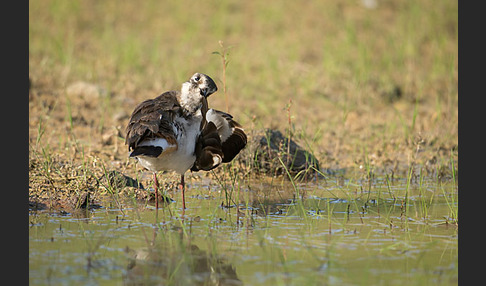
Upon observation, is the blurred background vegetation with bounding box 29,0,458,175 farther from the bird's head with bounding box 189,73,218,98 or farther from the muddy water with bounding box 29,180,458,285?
the bird's head with bounding box 189,73,218,98

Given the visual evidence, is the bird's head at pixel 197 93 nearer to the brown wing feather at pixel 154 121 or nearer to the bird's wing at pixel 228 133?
the brown wing feather at pixel 154 121

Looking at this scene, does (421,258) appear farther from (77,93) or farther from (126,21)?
(126,21)

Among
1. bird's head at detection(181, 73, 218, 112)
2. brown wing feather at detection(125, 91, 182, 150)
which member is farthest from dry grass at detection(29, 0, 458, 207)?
bird's head at detection(181, 73, 218, 112)

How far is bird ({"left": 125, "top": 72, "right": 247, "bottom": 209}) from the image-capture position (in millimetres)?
4957

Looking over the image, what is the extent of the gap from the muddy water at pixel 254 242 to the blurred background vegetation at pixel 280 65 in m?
1.72

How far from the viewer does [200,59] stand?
406 inches

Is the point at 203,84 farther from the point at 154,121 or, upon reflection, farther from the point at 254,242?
the point at 254,242

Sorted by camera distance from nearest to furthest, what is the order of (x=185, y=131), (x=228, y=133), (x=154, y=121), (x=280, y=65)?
(x=154, y=121)
(x=185, y=131)
(x=228, y=133)
(x=280, y=65)

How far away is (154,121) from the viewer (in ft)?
16.4

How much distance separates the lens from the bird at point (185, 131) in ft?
16.3

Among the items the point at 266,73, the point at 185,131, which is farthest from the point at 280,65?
the point at 185,131

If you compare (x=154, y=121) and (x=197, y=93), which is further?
(x=197, y=93)

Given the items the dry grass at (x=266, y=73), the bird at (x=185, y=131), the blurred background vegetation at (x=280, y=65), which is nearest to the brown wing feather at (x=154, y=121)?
the bird at (x=185, y=131)

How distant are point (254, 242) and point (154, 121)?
1.20 metres
